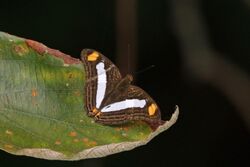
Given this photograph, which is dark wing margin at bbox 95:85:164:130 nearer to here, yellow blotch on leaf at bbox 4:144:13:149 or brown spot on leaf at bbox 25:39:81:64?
brown spot on leaf at bbox 25:39:81:64

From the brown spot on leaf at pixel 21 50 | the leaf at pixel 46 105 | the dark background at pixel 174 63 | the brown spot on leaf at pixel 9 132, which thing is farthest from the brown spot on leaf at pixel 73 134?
the dark background at pixel 174 63

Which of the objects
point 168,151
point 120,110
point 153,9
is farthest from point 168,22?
point 120,110

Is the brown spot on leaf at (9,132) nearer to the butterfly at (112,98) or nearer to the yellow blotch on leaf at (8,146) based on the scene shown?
the yellow blotch on leaf at (8,146)

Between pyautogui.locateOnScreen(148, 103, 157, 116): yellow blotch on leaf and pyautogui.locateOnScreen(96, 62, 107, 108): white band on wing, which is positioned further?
pyautogui.locateOnScreen(96, 62, 107, 108): white band on wing

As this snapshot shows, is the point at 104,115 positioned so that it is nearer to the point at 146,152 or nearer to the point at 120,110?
the point at 120,110

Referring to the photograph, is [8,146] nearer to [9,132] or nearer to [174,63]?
[9,132]

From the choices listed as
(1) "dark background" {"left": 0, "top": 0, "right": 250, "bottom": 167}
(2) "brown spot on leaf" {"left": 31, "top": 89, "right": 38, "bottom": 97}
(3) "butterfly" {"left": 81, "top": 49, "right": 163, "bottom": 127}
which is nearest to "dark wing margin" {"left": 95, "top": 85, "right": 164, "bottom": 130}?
(3) "butterfly" {"left": 81, "top": 49, "right": 163, "bottom": 127}

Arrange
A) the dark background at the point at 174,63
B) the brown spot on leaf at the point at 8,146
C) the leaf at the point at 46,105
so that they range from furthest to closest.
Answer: the dark background at the point at 174,63 → the leaf at the point at 46,105 → the brown spot on leaf at the point at 8,146
